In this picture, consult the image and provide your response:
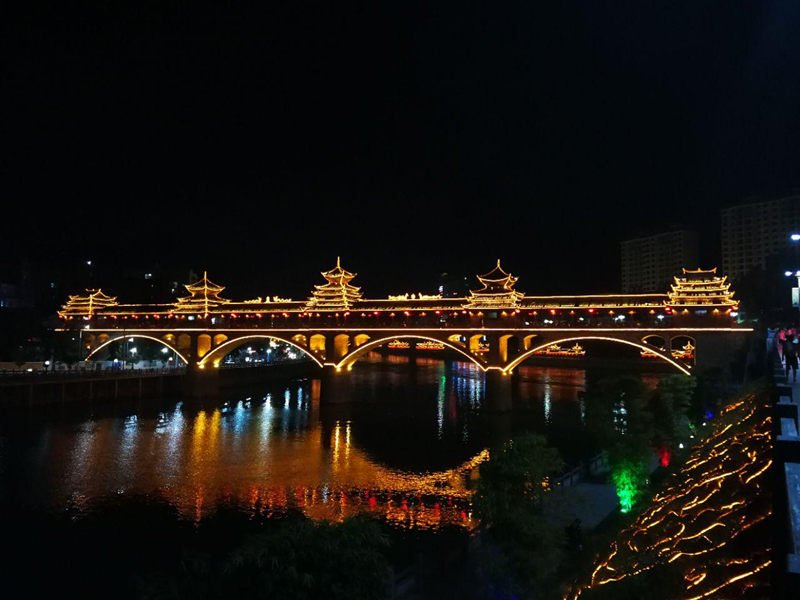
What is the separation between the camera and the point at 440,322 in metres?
53.4

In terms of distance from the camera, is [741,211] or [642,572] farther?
[741,211]

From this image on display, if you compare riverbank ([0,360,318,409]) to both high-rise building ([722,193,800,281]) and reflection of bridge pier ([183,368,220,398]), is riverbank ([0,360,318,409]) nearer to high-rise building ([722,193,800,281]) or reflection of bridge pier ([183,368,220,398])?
reflection of bridge pier ([183,368,220,398])

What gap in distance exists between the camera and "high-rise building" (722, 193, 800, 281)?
3873 inches

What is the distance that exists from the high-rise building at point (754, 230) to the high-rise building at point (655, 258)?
1184 centimetres

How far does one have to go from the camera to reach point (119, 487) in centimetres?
2870

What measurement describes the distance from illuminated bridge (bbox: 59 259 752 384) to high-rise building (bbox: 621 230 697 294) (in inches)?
2623

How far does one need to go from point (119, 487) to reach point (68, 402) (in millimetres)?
27272

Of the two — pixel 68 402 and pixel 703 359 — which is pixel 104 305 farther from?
pixel 703 359

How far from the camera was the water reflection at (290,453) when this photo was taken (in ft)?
88.6

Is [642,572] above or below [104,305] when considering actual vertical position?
below

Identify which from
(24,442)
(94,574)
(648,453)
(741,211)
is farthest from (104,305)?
(741,211)

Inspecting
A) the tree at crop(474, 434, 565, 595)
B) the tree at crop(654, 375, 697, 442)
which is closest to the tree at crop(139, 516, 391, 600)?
the tree at crop(474, 434, 565, 595)

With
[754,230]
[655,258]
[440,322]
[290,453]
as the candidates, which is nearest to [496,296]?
[440,322]

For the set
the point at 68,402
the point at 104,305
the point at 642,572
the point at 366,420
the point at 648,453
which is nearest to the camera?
the point at 642,572
